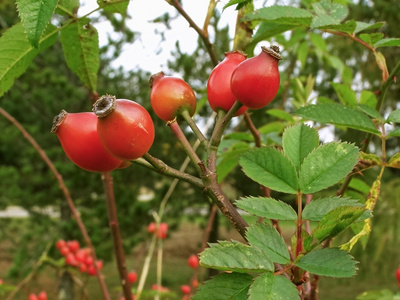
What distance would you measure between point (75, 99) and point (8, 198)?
2007mm

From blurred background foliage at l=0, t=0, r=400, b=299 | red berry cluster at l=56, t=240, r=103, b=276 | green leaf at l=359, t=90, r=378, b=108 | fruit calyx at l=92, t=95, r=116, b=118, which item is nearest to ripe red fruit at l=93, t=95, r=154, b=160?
fruit calyx at l=92, t=95, r=116, b=118

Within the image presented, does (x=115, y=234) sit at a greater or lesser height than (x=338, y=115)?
lesser

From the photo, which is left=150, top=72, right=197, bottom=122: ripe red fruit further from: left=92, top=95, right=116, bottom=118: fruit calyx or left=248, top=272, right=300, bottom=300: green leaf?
left=248, top=272, right=300, bottom=300: green leaf

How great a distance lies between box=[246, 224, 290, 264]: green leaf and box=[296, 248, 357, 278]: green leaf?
0.02 m

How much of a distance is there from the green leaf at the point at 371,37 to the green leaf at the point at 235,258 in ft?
1.43

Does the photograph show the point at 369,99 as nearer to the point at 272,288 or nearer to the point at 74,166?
the point at 272,288

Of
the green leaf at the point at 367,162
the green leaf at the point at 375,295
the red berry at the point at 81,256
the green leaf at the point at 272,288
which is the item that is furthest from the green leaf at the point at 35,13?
the red berry at the point at 81,256

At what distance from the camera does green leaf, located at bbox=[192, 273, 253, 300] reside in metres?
0.32

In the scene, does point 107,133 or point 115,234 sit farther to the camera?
point 115,234

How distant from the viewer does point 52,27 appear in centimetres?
61

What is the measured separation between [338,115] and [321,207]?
172 millimetres

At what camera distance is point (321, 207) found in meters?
0.38

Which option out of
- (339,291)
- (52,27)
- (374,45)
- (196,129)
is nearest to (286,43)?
(374,45)

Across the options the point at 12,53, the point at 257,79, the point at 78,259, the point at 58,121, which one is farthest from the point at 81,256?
the point at 257,79
